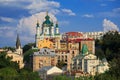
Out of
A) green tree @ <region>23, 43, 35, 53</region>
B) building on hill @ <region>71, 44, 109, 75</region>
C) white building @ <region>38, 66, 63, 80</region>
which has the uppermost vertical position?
green tree @ <region>23, 43, 35, 53</region>

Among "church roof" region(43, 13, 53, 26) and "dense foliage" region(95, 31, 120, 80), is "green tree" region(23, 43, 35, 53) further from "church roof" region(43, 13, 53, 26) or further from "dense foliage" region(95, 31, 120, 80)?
"dense foliage" region(95, 31, 120, 80)

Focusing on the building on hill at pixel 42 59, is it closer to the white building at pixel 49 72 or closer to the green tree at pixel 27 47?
the white building at pixel 49 72

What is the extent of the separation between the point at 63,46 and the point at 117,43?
1346cm

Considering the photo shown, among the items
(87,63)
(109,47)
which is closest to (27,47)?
(109,47)

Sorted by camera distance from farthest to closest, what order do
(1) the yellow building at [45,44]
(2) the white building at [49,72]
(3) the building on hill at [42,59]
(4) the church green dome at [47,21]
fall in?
(4) the church green dome at [47,21], (1) the yellow building at [45,44], (3) the building on hill at [42,59], (2) the white building at [49,72]

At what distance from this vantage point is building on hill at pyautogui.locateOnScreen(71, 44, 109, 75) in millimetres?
95438

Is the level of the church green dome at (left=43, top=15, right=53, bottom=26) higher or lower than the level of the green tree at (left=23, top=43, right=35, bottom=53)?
higher

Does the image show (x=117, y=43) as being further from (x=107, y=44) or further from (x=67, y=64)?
(x=67, y=64)

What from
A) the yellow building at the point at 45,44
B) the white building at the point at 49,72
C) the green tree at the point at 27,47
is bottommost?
the white building at the point at 49,72

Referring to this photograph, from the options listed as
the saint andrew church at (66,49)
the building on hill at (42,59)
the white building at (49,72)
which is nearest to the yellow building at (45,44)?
the saint andrew church at (66,49)

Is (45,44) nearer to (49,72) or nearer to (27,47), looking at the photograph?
(27,47)

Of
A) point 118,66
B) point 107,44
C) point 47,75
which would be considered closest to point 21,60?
point 107,44

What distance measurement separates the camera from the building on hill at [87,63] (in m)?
95.4

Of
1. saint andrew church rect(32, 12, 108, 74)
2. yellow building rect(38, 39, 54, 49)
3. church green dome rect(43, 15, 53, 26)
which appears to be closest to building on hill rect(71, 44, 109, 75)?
saint andrew church rect(32, 12, 108, 74)
